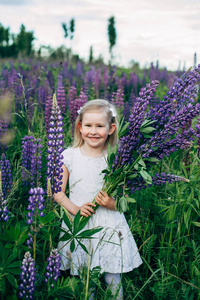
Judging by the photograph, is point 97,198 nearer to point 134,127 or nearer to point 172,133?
point 134,127

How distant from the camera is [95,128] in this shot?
232cm

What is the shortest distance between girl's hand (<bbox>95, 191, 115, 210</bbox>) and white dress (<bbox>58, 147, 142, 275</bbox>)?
11 cm

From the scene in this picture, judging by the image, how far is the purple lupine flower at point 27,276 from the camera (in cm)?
146

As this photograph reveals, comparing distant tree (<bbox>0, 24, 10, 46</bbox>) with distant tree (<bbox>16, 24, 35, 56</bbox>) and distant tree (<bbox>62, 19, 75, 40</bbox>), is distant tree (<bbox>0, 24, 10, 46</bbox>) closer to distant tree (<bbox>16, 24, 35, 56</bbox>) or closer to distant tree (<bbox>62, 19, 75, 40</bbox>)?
distant tree (<bbox>16, 24, 35, 56</bbox>)

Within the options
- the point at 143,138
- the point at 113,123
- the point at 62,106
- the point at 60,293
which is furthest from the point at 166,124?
the point at 62,106

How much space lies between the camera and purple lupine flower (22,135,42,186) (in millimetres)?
2234

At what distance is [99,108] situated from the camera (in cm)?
238

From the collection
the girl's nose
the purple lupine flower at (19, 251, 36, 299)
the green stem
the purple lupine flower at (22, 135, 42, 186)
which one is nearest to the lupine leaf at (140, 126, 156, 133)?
the green stem

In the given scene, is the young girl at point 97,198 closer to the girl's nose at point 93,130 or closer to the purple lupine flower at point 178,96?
the girl's nose at point 93,130

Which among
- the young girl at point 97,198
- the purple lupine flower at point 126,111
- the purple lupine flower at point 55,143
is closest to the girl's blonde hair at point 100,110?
the young girl at point 97,198

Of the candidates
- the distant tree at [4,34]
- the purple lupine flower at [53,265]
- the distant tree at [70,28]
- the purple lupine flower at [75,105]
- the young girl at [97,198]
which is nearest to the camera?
the purple lupine flower at [53,265]

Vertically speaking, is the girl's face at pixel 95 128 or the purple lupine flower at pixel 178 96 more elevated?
the purple lupine flower at pixel 178 96

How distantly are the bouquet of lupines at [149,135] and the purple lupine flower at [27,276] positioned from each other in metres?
0.39

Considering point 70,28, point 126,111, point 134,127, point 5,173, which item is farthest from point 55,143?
point 70,28
